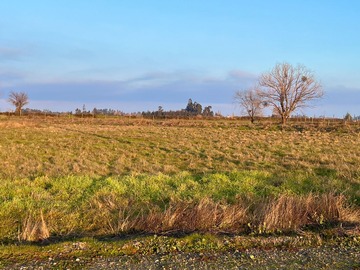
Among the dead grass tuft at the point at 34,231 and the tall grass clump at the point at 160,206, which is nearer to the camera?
the dead grass tuft at the point at 34,231

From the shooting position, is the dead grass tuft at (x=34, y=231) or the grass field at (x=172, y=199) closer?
the dead grass tuft at (x=34, y=231)

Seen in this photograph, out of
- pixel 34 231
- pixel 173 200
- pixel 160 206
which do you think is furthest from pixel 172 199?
pixel 34 231

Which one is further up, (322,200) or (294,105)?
(294,105)

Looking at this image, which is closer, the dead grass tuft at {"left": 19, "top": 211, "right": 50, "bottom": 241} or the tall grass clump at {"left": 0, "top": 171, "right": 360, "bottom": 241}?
the dead grass tuft at {"left": 19, "top": 211, "right": 50, "bottom": 241}

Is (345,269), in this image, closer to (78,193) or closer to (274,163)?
(78,193)

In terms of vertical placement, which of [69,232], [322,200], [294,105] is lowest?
[69,232]

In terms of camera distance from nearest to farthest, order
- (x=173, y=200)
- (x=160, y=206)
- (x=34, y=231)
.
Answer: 1. (x=34, y=231)
2. (x=160, y=206)
3. (x=173, y=200)

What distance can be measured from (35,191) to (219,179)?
4.91 meters

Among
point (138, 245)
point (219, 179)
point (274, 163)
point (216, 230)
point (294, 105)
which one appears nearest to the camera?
point (138, 245)

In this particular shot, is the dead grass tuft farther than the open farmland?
No

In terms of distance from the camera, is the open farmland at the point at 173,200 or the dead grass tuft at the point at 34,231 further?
the open farmland at the point at 173,200

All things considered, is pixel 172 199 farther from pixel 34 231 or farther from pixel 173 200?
A: pixel 34 231

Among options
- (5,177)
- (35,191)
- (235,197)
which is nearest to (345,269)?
(235,197)

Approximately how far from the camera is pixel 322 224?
6070 millimetres
